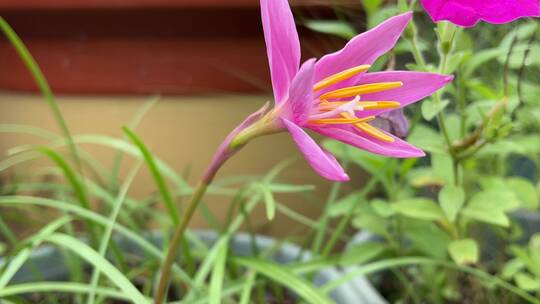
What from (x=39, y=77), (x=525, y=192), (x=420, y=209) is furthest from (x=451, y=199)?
Result: (x=39, y=77)

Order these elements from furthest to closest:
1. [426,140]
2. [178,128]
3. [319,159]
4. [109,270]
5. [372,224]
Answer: [178,128], [372,224], [426,140], [109,270], [319,159]

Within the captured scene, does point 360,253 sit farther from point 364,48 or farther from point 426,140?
point 364,48

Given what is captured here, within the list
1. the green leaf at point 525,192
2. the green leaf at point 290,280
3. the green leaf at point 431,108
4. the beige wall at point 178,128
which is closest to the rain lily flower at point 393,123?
the green leaf at point 431,108

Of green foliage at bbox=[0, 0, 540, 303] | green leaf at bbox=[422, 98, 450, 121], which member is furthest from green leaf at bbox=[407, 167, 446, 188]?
green leaf at bbox=[422, 98, 450, 121]

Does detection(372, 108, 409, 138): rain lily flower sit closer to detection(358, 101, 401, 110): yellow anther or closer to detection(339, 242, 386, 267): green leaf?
detection(358, 101, 401, 110): yellow anther

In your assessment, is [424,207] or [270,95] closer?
[424,207]

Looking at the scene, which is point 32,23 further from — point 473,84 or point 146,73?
point 473,84

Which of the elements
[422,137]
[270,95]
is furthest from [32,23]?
[422,137]
